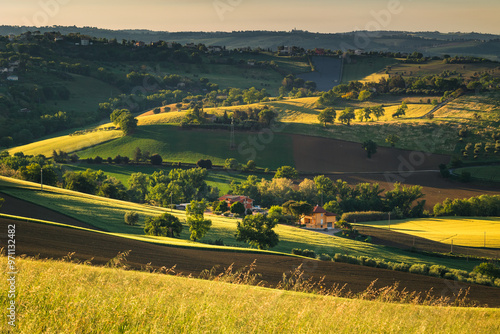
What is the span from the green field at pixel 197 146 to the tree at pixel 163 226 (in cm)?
6085

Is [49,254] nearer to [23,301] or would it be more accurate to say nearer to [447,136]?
[23,301]

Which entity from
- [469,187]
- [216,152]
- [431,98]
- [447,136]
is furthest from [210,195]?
[431,98]

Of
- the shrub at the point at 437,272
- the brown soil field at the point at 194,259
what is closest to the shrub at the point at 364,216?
the shrub at the point at 437,272

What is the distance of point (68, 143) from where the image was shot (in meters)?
117

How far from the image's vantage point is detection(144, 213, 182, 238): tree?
46.7 m

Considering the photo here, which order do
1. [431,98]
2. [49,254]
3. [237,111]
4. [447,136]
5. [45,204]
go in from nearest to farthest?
1. [49,254]
2. [45,204]
3. [447,136]
4. [237,111]
5. [431,98]

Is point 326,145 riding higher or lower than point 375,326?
lower

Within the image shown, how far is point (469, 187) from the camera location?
96125 mm

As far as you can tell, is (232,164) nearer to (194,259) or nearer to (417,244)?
(417,244)

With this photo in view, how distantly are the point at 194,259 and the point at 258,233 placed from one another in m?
20.0

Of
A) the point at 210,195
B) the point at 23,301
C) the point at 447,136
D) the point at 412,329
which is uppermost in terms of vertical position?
the point at 23,301

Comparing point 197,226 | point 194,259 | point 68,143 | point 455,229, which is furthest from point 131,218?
point 68,143

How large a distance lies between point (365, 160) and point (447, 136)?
24.3 meters

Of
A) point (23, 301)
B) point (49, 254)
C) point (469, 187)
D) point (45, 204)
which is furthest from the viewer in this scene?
point (469, 187)
